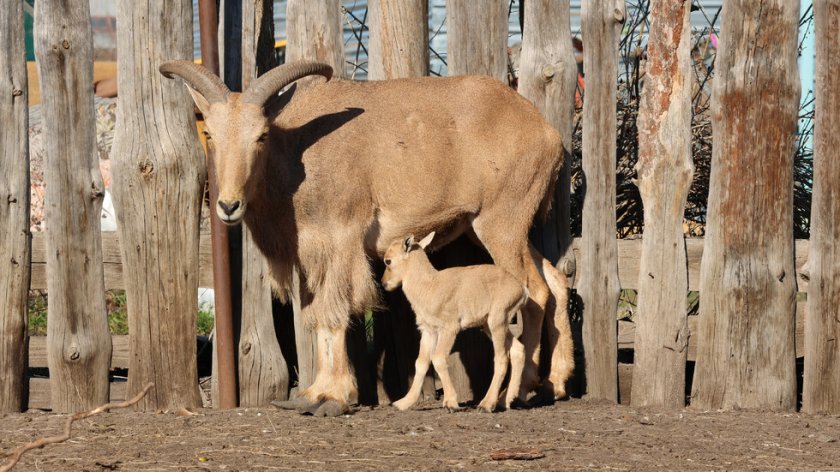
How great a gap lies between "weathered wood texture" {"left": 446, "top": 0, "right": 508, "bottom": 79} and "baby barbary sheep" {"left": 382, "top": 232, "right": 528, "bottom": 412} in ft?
4.05

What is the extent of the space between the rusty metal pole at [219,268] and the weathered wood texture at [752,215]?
3.03 metres

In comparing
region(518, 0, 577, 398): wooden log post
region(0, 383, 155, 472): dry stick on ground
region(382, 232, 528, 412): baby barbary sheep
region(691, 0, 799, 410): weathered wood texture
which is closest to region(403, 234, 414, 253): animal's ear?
region(382, 232, 528, 412): baby barbary sheep

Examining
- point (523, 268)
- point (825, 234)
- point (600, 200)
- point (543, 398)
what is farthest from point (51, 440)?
point (825, 234)

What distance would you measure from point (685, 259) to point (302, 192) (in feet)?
8.11

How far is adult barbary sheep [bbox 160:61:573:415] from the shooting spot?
6.87 meters

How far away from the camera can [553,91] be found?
24.1 ft

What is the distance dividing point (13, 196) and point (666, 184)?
4.13 m

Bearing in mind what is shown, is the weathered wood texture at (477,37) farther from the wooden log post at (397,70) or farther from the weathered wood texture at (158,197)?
the weathered wood texture at (158,197)

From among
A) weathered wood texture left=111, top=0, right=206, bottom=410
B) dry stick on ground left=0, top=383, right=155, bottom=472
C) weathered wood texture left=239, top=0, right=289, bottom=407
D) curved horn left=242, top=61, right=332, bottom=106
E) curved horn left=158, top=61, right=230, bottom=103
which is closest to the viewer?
dry stick on ground left=0, top=383, right=155, bottom=472

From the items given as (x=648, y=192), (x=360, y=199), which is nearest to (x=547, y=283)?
(x=648, y=192)

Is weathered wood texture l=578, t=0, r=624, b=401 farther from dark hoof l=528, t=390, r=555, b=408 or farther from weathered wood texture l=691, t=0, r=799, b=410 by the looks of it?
weathered wood texture l=691, t=0, r=799, b=410

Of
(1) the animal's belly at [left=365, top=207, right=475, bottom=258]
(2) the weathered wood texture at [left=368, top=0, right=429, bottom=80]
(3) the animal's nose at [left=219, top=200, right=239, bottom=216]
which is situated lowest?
(1) the animal's belly at [left=365, top=207, right=475, bottom=258]

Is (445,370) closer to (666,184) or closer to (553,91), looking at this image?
(666,184)

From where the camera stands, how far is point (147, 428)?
6199mm
